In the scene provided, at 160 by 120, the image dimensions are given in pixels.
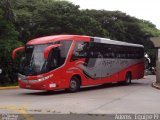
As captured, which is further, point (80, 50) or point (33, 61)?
point (80, 50)

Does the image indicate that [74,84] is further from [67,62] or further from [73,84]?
[67,62]

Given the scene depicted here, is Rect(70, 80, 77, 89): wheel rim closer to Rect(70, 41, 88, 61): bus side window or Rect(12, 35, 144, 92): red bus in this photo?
Rect(12, 35, 144, 92): red bus

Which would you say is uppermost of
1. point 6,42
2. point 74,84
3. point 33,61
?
point 6,42

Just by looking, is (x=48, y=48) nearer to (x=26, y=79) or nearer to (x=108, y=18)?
(x=26, y=79)

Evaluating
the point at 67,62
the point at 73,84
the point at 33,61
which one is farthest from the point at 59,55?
the point at 73,84

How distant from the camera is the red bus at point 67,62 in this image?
67.9ft

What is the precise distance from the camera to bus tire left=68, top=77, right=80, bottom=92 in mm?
22314

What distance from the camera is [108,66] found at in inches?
1039

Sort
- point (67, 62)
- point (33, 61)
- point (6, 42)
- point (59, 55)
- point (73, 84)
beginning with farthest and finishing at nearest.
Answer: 1. point (6, 42)
2. point (73, 84)
3. point (67, 62)
4. point (59, 55)
5. point (33, 61)

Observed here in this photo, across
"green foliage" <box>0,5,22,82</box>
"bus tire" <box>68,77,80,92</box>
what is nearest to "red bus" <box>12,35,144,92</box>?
"bus tire" <box>68,77,80,92</box>

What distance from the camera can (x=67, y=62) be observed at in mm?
21766

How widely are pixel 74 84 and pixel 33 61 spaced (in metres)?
2.94

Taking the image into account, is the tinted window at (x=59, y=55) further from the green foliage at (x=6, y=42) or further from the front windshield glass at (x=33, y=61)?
the green foliage at (x=6, y=42)

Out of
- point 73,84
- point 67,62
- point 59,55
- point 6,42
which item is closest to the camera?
point 59,55
